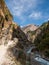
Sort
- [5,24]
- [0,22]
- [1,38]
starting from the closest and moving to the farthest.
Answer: [1,38] → [0,22] → [5,24]

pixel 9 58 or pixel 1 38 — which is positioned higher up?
pixel 1 38

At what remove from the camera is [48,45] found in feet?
278

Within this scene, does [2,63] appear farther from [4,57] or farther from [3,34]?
[3,34]

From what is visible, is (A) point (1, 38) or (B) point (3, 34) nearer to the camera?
(A) point (1, 38)

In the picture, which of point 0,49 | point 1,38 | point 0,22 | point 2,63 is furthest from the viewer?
point 0,22

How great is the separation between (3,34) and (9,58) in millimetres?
21726

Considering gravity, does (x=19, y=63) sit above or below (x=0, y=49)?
below

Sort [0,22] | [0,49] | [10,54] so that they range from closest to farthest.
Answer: [10,54], [0,49], [0,22]

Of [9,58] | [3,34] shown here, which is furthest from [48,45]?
[9,58]

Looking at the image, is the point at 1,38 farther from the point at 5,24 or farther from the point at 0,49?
the point at 5,24

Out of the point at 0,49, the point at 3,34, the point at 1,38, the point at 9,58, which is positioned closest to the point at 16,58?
the point at 9,58

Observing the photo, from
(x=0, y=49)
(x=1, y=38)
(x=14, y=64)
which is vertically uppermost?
(x=1, y=38)

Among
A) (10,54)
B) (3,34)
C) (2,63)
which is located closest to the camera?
(2,63)

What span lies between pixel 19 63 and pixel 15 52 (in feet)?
22.3
